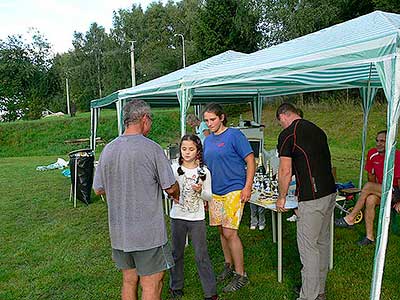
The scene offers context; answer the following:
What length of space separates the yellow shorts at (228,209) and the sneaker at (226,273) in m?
0.61

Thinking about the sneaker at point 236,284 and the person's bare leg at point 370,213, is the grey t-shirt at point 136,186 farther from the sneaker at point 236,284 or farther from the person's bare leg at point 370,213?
the person's bare leg at point 370,213

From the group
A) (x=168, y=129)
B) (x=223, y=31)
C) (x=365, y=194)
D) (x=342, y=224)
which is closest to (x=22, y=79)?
(x=168, y=129)

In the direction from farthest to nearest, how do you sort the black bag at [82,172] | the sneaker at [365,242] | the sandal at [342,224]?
1. the black bag at [82,172]
2. the sandal at [342,224]
3. the sneaker at [365,242]

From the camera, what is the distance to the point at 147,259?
7.22 feet

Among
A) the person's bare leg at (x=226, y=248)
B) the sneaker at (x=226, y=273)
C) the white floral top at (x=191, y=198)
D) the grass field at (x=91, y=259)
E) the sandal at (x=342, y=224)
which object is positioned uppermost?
the white floral top at (x=191, y=198)

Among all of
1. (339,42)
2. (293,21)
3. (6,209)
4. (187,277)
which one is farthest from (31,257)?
(293,21)

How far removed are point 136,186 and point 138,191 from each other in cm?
3

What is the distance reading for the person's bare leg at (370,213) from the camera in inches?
161

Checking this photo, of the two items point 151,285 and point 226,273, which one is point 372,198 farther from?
point 151,285

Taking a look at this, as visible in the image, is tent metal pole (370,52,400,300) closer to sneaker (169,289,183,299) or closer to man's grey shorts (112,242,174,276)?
man's grey shorts (112,242,174,276)

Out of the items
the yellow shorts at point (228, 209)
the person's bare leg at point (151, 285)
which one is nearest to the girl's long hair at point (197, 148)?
the yellow shorts at point (228, 209)

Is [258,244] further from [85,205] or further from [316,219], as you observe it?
[85,205]

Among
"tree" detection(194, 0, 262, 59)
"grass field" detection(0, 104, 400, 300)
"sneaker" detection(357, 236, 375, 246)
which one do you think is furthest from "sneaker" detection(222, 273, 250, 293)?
"tree" detection(194, 0, 262, 59)

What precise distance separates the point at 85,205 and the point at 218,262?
11.6ft
